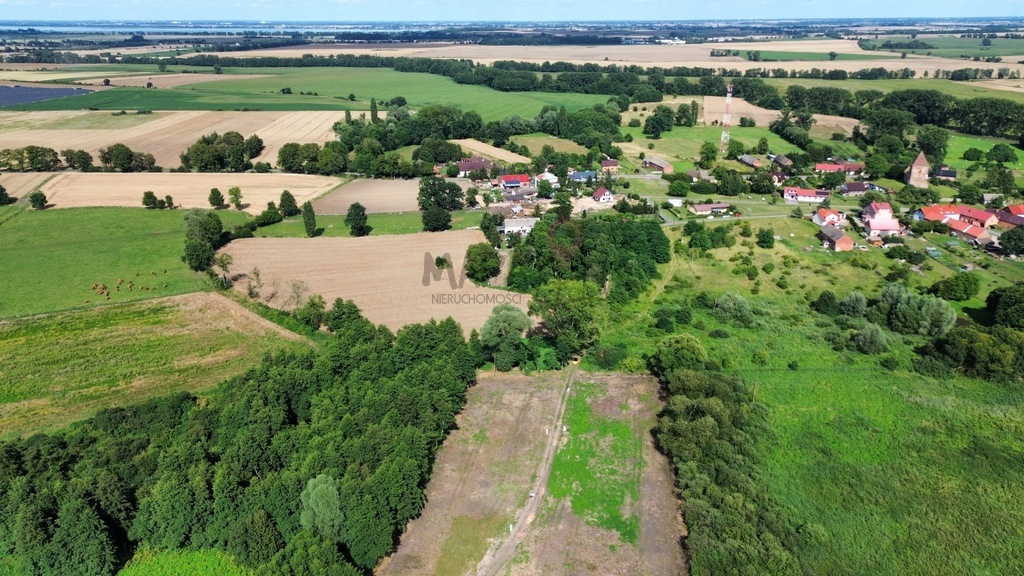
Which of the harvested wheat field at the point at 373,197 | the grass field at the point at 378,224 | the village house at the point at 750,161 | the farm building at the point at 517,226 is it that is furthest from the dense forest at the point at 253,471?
the village house at the point at 750,161

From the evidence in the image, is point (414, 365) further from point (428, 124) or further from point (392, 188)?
point (428, 124)

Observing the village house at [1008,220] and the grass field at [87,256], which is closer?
the grass field at [87,256]

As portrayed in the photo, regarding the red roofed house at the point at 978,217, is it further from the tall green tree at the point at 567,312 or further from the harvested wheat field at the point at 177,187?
the harvested wheat field at the point at 177,187

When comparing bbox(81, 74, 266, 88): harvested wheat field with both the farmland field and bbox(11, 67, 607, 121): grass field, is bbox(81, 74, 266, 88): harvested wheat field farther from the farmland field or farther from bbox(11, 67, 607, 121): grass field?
the farmland field

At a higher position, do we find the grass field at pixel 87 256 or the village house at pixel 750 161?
the grass field at pixel 87 256

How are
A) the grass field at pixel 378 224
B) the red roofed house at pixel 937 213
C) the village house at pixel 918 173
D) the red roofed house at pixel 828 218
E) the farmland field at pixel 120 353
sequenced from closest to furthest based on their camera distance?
the farmland field at pixel 120 353, the grass field at pixel 378 224, the red roofed house at pixel 937 213, the red roofed house at pixel 828 218, the village house at pixel 918 173

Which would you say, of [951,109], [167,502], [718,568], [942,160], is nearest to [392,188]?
[167,502]
